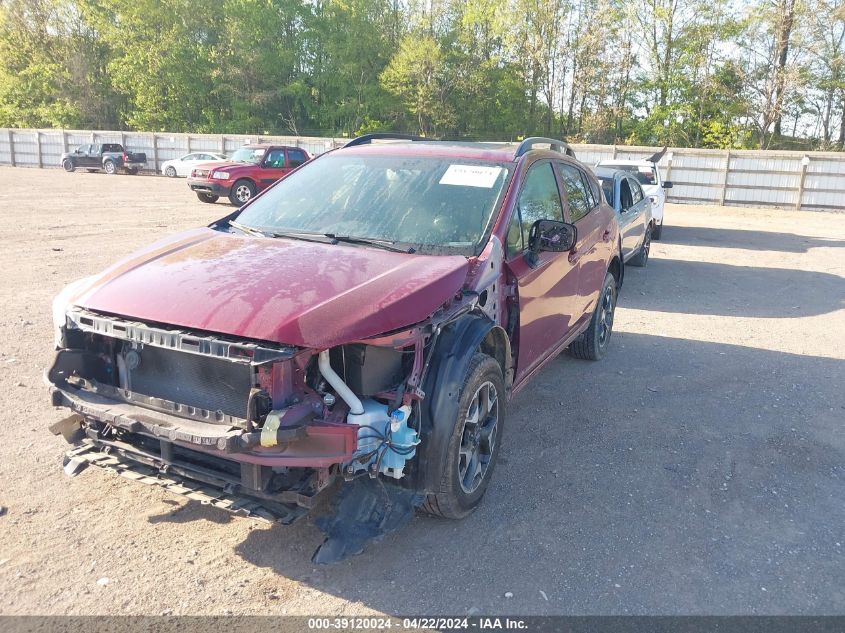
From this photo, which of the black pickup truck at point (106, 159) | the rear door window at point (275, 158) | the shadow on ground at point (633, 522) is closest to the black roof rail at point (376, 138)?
the shadow on ground at point (633, 522)

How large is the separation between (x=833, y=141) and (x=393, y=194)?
39297 millimetres

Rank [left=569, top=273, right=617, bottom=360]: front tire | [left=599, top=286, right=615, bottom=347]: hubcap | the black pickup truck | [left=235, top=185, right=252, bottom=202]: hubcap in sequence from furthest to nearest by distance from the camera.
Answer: the black pickup truck
[left=235, top=185, right=252, bottom=202]: hubcap
[left=599, top=286, right=615, bottom=347]: hubcap
[left=569, top=273, right=617, bottom=360]: front tire

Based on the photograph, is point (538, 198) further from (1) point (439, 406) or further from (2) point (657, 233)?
(2) point (657, 233)

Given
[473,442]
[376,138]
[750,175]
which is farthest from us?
[750,175]

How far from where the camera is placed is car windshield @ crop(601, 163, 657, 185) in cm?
1474

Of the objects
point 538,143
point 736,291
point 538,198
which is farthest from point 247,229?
point 736,291

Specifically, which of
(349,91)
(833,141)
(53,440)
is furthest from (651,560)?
(349,91)

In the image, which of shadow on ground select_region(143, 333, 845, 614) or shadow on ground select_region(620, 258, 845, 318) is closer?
shadow on ground select_region(143, 333, 845, 614)

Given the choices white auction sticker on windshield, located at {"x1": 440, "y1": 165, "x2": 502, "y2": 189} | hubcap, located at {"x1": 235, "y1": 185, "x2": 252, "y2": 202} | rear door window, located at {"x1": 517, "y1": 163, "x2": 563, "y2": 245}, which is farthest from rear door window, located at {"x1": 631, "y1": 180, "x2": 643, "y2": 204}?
hubcap, located at {"x1": 235, "y1": 185, "x2": 252, "y2": 202}

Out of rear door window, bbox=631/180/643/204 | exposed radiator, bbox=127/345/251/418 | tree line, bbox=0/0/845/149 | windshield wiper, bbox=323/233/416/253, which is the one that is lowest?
exposed radiator, bbox=127/345/251/418

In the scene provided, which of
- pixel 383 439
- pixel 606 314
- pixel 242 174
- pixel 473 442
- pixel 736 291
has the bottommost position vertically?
pixel 736 291

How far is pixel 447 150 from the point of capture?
178 inches

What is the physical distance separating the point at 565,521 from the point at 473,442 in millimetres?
661

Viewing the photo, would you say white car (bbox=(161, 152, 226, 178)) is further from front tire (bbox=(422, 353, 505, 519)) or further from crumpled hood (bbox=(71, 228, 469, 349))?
front tire (bbox=(422, 353, 505, 519))
